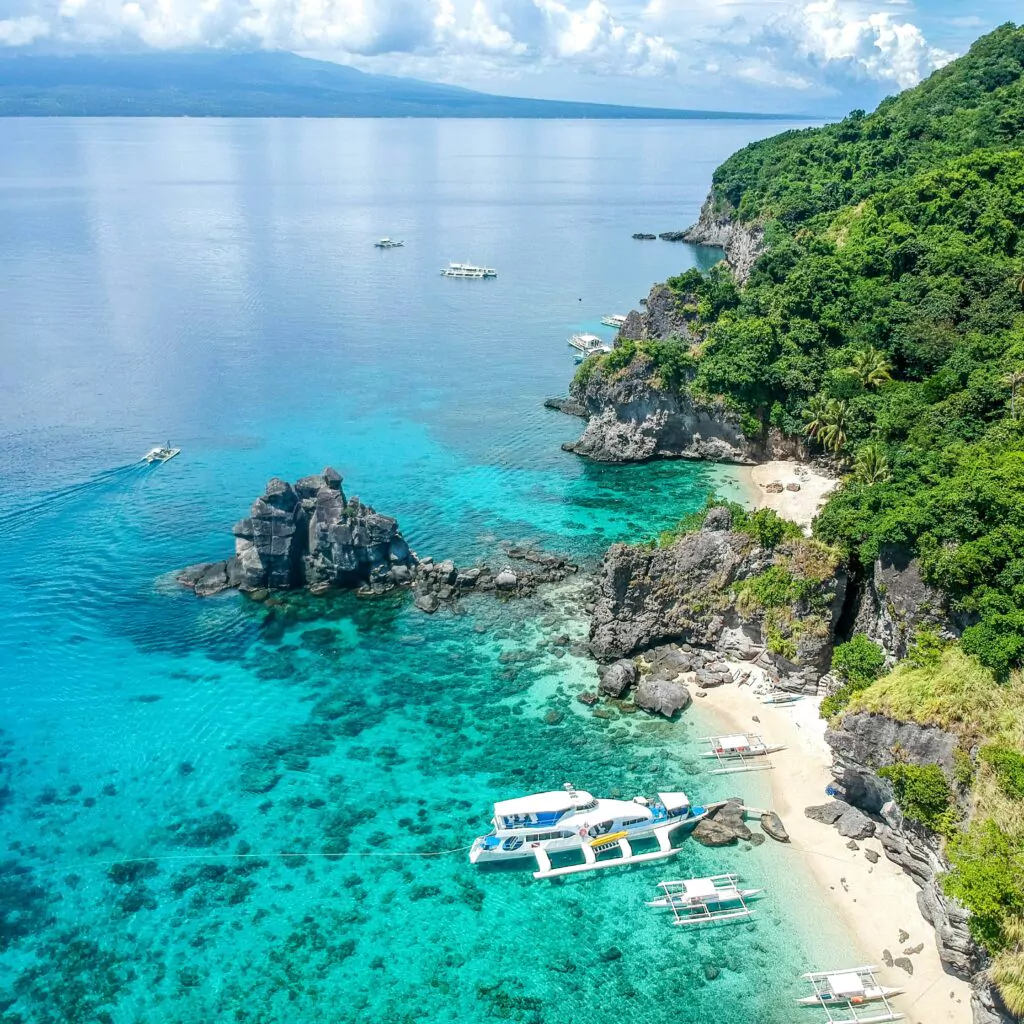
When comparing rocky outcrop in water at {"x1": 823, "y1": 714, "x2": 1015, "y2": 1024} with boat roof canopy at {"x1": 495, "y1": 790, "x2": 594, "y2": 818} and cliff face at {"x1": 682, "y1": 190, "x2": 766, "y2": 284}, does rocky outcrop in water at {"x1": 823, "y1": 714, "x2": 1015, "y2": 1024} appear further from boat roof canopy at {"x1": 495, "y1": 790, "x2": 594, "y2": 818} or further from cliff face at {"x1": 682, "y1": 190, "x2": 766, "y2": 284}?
cliff face at {"x1": 682, "y1": 190, "x2": 766, "y2": 284}

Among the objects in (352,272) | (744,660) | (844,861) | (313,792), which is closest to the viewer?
(844,861)

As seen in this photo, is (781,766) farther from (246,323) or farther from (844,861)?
(246,323)

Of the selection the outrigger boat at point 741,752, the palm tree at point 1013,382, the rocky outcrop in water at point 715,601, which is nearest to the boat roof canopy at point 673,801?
the outrigger boat at point 741,752

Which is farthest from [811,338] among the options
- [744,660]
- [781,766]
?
[781,766]

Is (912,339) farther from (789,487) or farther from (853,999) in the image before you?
(853,999)

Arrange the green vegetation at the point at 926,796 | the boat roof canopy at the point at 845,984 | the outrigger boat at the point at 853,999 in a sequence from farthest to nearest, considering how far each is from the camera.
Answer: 1. the green vegetation at the point at 926,796
2. the boat roof canopy at the point at 845,984
3. the outrigger boat at the point at 853,999

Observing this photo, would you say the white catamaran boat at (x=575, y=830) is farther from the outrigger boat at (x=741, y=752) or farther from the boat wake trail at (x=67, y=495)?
the boat wake trail at (x=67, y=495)
